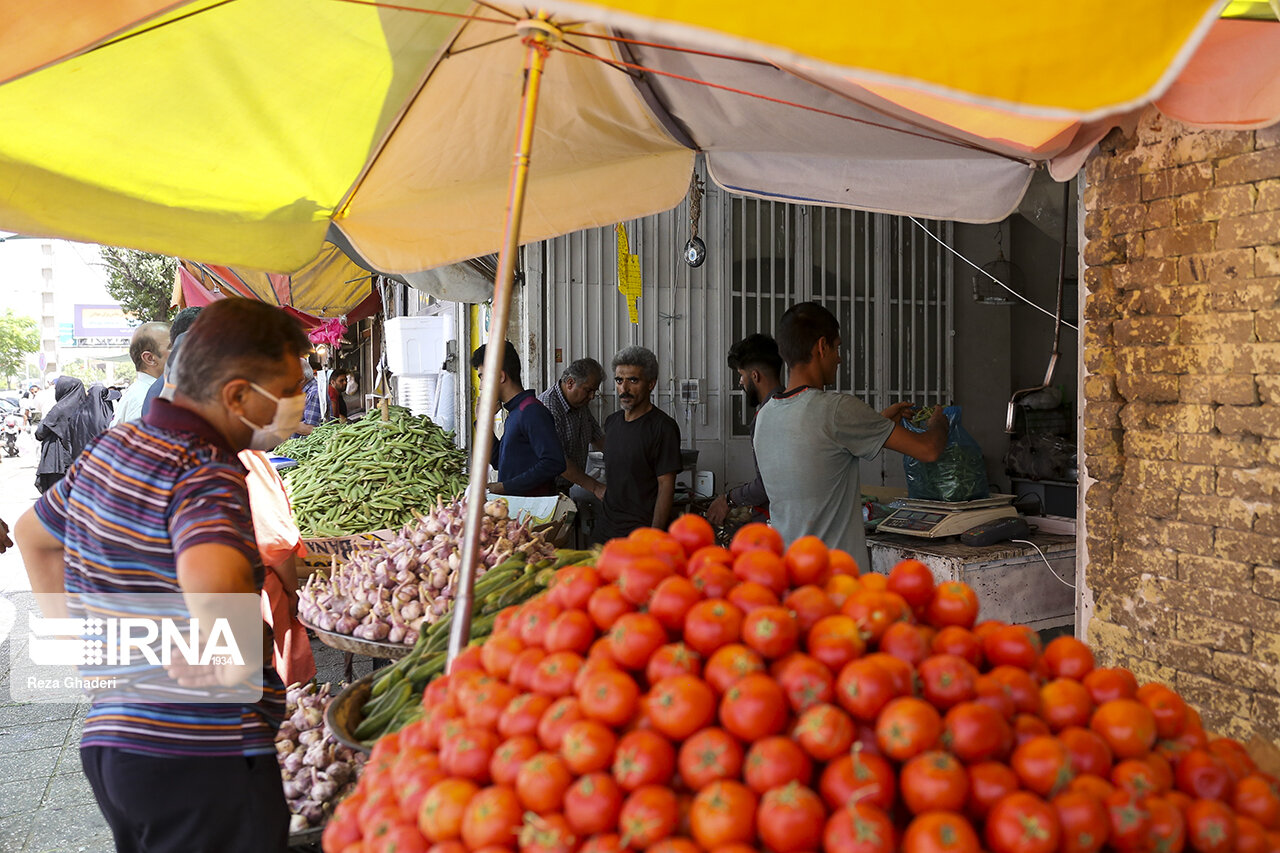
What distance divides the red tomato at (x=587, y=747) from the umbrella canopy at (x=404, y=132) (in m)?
1.54

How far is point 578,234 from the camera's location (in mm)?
7824

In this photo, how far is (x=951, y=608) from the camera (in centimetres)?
154

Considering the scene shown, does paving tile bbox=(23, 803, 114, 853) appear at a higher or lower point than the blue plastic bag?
lower

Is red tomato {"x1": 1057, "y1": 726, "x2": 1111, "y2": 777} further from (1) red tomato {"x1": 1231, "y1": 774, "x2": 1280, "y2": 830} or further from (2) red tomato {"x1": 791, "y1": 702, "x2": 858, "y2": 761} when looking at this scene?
(2) red tomato {"x1": 791, "y1": 702, "x2": 858, "y2": 761}

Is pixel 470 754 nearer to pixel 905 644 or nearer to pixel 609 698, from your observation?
pixel 609 698

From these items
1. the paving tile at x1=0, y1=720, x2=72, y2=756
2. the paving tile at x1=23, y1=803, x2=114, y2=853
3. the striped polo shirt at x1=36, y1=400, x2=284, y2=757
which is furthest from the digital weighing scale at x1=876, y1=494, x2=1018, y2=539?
the paving tile at x1=0, y1=720, x2=72, y2=756

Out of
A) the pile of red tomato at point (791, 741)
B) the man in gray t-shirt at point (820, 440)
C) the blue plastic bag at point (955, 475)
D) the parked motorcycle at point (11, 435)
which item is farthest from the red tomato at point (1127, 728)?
the parked motorcycle at point (11, 435)

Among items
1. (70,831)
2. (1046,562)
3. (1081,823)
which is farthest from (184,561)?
(1046,562)

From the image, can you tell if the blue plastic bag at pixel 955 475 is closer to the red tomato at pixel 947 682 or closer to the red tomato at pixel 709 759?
the red tomato at pixel 947 682

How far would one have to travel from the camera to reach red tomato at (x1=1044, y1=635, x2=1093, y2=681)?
1.49 metres

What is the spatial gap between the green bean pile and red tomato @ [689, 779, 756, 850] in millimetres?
5054

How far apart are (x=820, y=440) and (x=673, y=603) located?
6.82ft

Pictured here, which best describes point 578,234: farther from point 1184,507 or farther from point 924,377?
point 1184,507

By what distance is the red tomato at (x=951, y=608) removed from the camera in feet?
5.03
